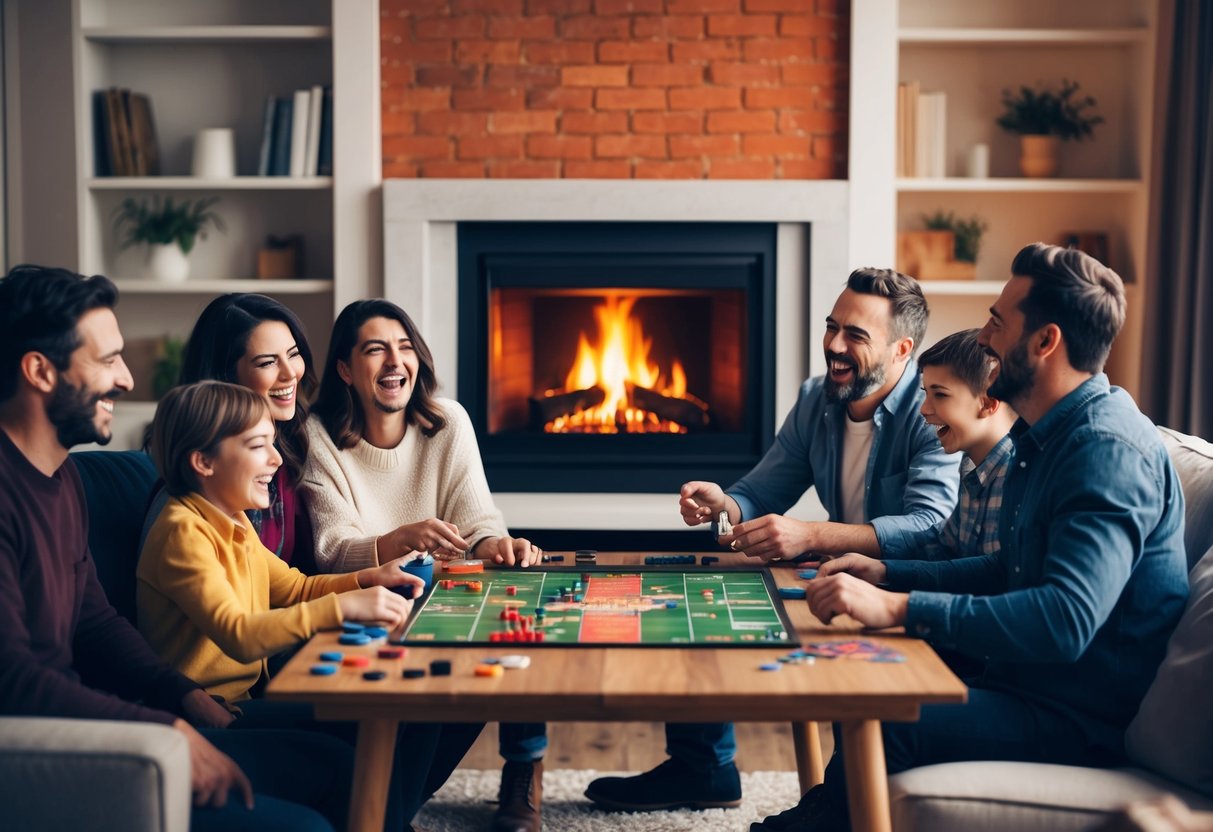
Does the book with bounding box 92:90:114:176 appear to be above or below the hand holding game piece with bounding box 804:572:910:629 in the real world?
above

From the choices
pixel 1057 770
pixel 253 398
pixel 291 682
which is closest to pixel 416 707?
pixel 291 682

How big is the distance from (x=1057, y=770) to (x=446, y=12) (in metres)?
3.31

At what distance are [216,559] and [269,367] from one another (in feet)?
2.06

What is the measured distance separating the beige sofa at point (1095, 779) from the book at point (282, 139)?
130 inches

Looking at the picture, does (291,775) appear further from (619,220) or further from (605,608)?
(619,220)

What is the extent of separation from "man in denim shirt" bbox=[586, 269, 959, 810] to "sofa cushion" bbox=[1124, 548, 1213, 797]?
0.61 metres

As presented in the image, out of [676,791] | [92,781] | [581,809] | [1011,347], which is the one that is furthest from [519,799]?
[1011,347]

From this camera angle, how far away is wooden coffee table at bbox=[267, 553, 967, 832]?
154cm

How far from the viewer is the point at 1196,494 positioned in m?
2.12

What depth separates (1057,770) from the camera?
1.80 meters

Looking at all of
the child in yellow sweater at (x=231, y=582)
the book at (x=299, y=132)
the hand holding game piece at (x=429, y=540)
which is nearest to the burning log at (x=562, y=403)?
the book at (x=299, y=132)

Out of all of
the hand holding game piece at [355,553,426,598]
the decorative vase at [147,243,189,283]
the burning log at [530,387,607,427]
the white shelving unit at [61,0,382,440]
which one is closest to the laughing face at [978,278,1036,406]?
the hand holding game piece at [355,553,426,598]

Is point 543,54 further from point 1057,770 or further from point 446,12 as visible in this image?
point 1057,770

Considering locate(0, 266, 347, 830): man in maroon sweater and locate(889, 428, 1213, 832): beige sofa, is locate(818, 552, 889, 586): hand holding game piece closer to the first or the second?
locate(889, 428, 1213, 832): beige sofa
